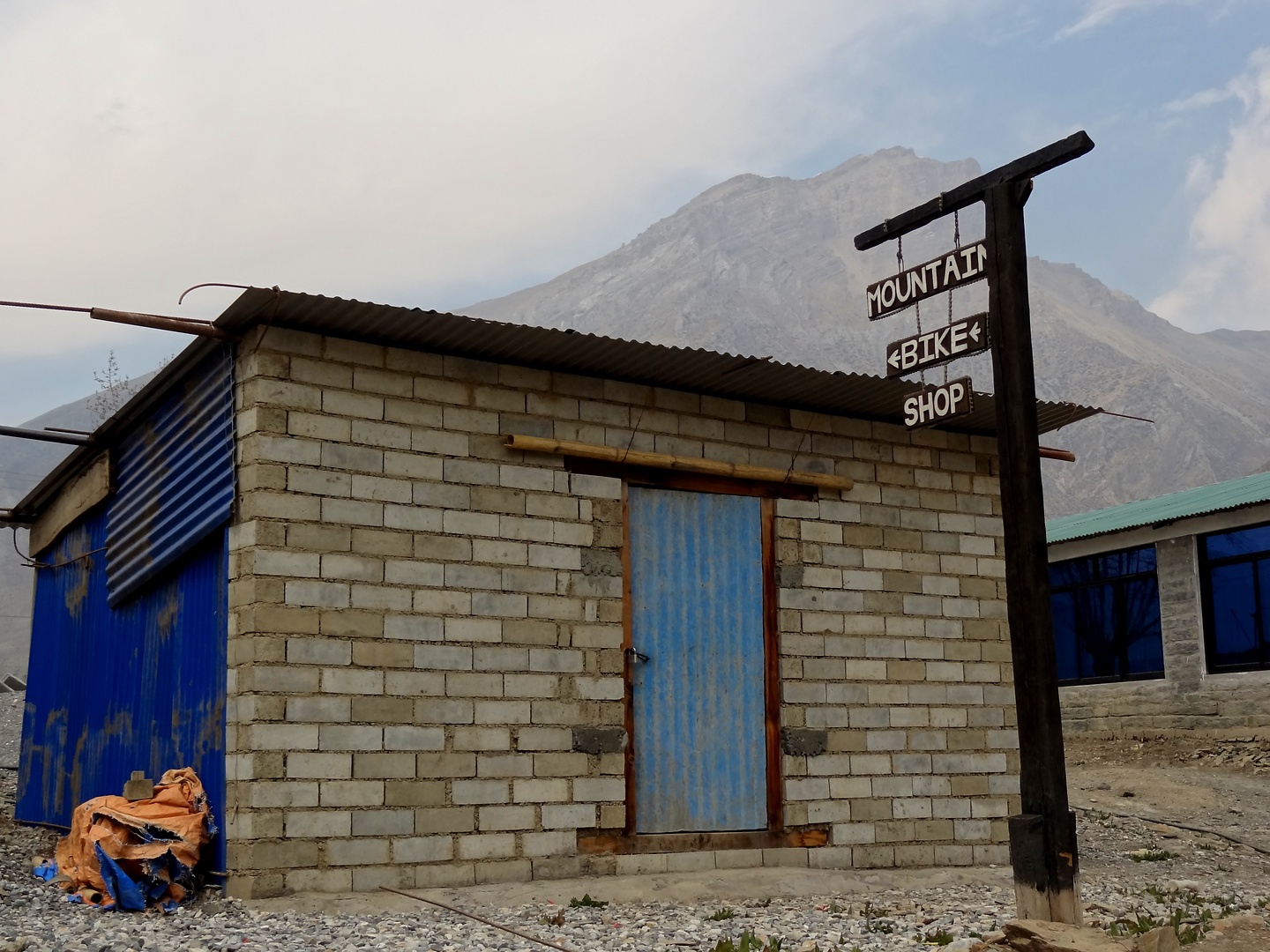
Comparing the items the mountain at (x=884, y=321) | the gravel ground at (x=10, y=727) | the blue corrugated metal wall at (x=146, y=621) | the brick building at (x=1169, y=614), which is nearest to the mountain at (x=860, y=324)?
the mountain at (x=884, y=321)

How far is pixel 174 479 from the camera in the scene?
885 cm

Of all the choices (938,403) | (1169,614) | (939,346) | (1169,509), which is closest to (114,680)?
(938,403)

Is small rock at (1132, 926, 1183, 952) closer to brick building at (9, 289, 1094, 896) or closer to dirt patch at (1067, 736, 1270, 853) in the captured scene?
brick building at (9, 289, 1094, 896)

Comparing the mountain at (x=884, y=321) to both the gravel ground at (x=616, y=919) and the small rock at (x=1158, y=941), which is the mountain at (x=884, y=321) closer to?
the gravel ground at (x=616, y=919)

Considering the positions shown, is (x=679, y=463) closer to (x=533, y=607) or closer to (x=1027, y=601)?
(x=533, y=607)

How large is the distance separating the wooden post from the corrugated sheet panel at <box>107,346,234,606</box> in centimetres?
449

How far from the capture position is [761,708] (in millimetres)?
9188

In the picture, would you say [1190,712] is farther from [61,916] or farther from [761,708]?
[61,916]

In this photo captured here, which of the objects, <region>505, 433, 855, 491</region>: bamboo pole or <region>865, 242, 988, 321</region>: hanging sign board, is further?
<region>505, 433, 855, 491</region>: bamboo pole

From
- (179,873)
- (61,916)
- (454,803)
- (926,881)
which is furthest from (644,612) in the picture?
(61,916)

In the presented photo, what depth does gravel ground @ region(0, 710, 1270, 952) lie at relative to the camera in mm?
6258

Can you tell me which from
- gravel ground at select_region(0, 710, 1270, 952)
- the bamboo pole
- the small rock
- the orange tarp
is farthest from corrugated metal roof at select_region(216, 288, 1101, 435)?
the small rock

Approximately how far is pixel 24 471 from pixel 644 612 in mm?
128512

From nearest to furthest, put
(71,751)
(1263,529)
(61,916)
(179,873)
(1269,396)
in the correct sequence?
(61,916) → (179,873) → (71,751) → (1263,529) → (1269,396)
